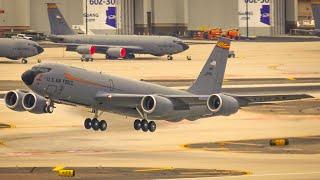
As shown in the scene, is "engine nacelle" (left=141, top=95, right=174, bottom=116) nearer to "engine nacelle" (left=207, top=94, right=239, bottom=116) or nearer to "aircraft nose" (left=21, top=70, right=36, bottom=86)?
"engine nacelle" (left=207, top=94, right=239, bottom=116)

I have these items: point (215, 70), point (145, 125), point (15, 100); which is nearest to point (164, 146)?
point (145, 125)

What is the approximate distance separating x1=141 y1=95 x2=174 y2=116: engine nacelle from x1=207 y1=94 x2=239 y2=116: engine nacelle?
132 inches

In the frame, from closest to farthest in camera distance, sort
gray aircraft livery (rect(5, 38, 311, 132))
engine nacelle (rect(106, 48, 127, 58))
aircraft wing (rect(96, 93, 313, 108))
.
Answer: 1. gray aircraft livery (rect(5, 38, 311, 132))
2. aircraft wing (rect(96, 93, 313, 108))
3. engine nacelle (rect(106, 48, 127, 58))

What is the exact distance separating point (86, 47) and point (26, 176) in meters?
140

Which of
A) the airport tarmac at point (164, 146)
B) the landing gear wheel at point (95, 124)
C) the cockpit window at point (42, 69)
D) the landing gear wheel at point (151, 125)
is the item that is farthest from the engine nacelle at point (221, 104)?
the cockpit window at point (42, 69)

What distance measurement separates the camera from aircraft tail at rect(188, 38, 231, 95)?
82.0m

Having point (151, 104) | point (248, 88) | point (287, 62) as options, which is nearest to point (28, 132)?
point (151, 104)

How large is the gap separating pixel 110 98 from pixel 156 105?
4.07 meters

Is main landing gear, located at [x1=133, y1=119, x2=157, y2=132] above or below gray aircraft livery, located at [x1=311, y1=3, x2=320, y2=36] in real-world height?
below

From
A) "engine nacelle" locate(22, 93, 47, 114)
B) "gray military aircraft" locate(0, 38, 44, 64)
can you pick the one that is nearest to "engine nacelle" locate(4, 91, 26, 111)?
"engine nacelle" locate(22, 93, 47, 114)

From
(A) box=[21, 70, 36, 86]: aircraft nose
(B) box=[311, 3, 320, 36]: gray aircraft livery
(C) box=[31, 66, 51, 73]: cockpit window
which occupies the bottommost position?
(A) box=[21, 70, 36, 86]: aircraft nose

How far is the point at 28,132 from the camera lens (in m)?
84.8

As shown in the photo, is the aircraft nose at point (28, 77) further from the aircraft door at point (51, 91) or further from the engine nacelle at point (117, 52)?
Result: the engine nacelle at point (117, 52)

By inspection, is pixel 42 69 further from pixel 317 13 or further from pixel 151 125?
pixel 317 13
